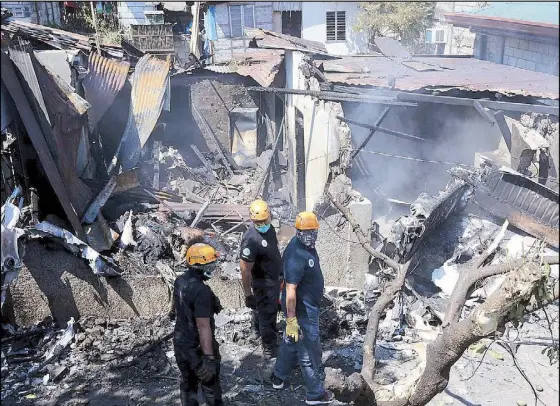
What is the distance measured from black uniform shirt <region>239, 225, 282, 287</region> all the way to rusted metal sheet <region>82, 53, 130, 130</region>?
540cm

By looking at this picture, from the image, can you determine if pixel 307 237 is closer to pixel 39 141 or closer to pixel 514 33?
pixel 39 141

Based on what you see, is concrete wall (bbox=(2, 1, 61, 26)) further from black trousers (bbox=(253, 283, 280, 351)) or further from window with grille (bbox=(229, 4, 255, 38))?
black trousers (bbox=(253, 283, 280, 351))

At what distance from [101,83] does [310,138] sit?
4.31 metres

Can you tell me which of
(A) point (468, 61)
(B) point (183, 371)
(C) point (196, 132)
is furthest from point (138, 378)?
(A) point (468, 61)

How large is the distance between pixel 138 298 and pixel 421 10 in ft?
72.1

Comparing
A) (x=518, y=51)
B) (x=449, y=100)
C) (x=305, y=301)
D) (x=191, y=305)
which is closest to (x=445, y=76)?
(x=518, y=51)

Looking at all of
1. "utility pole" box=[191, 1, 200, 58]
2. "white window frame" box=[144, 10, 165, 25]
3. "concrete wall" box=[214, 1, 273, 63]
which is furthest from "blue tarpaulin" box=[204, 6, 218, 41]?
"white window frame" box=[144, 10, 165, 25]

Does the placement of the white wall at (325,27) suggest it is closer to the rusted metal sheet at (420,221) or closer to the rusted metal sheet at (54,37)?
the rusted metal sheet at (54,37)

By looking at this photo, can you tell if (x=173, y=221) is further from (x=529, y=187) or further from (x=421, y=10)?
(x=421, y=10)

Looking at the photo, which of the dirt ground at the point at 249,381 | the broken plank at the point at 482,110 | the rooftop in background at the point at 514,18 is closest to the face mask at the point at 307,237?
the dirt ground at the point at 249,381

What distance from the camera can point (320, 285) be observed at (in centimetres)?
546

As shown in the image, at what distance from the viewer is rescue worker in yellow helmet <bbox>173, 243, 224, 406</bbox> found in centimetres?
493

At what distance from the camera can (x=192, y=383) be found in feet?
17.4

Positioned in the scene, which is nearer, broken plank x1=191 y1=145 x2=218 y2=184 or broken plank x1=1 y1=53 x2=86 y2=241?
broken plank x1=1 y1=53 x2=86 y2=241
